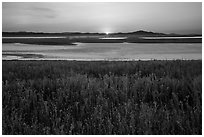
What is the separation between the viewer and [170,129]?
11.4ft

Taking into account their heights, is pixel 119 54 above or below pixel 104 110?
above

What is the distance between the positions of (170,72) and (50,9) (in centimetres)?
289

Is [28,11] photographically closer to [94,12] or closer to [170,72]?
[94,12]

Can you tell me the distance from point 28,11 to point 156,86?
2.68 metres

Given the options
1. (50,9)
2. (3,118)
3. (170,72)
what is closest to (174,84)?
(170,72)

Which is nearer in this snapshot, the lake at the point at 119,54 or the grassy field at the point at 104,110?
the grassy field at the point at 104,110

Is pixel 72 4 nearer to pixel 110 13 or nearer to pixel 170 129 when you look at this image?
pixel 110 13

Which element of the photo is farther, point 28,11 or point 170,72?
point 170,72

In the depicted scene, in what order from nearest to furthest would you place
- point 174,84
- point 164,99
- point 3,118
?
point 3,118
point 164,99
point 174,84

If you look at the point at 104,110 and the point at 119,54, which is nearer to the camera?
the point at 104,110

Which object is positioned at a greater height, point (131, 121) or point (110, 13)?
point (110, 13)

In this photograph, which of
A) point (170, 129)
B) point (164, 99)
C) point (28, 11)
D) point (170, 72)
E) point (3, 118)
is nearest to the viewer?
point (170, 129)

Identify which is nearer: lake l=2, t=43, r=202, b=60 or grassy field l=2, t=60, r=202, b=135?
grassy field l=2, t=60, r=202, b=135

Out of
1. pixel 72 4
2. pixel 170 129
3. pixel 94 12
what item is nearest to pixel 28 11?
pixel 72 4
